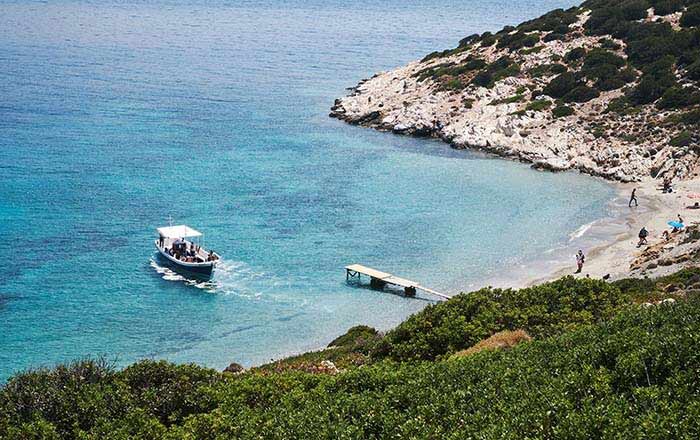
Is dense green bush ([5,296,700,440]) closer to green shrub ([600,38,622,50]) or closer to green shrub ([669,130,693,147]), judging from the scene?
green shrub ([669,130,693,147])

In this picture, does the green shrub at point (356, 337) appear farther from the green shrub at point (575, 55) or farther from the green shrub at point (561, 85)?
the green shrub at point (575, 55)

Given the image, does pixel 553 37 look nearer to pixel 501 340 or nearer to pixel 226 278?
pixel 226 278

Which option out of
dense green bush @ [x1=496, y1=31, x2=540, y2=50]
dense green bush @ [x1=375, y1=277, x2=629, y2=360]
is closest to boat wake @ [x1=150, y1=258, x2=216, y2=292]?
dense green bush @ [x1=375, y1=277, x2=629, y2=360]

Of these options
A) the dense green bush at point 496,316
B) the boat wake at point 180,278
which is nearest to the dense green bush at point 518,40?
the boat wake at point 180,278

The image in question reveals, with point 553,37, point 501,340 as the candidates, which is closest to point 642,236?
point 501,340

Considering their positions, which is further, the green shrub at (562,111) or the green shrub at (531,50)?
the green shrub at (531,50)

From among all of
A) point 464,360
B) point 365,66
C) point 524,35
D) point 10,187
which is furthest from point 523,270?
point 365,66

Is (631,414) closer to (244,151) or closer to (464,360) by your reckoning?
(464,360)
